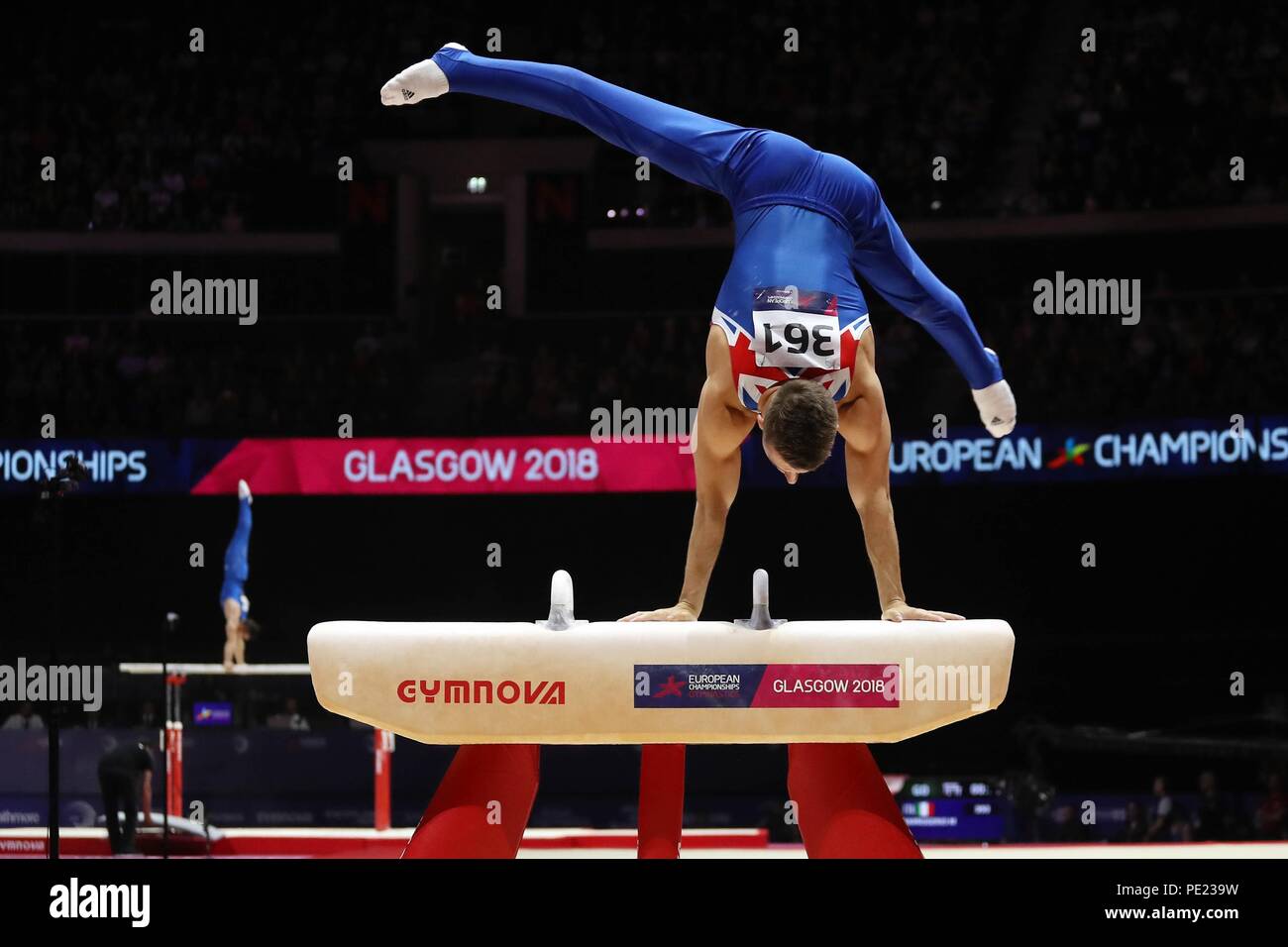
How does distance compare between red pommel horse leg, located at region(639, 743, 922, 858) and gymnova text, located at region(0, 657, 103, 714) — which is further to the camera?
gymnova text, located at region(0, 657, 103, 714)

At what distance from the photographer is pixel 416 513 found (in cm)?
1277

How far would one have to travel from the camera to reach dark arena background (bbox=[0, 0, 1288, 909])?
35.7 ft

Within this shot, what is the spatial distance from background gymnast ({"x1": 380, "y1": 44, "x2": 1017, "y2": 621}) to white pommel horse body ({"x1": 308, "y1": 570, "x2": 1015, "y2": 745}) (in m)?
0.22

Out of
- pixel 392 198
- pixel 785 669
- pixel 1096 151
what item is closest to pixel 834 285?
pixel 785 669

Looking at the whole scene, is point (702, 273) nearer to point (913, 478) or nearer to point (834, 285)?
point (913, 478)

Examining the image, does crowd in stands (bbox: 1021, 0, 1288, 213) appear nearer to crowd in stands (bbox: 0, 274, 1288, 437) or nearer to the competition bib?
crowd in stands (bbox: 0, 274, 1288, 437)

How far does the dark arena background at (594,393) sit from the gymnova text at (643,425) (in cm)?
6

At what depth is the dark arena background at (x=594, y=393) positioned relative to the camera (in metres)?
10.9

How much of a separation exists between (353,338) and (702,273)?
142 inches

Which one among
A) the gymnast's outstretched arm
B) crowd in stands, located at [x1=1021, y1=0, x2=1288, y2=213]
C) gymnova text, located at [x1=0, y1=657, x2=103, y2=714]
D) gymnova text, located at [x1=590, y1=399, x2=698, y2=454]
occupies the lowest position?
gymnova text, located at [x1=0, y1=657, x2=103, y2=714]

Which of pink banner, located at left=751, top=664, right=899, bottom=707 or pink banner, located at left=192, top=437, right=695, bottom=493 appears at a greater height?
pink banner, located at left=192, top=437, right=695, bottom=493

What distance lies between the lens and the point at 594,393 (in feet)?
43.3

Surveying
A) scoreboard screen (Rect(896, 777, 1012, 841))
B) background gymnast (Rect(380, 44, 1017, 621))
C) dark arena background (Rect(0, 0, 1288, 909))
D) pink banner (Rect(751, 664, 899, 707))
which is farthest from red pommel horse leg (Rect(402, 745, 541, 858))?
scoreboard screen (Rect(896, 777, 1012, 841))

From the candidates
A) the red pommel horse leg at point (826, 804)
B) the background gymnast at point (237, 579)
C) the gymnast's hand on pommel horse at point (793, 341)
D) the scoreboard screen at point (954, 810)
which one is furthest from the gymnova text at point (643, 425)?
the red pommel horse leg at point (826, 804)
